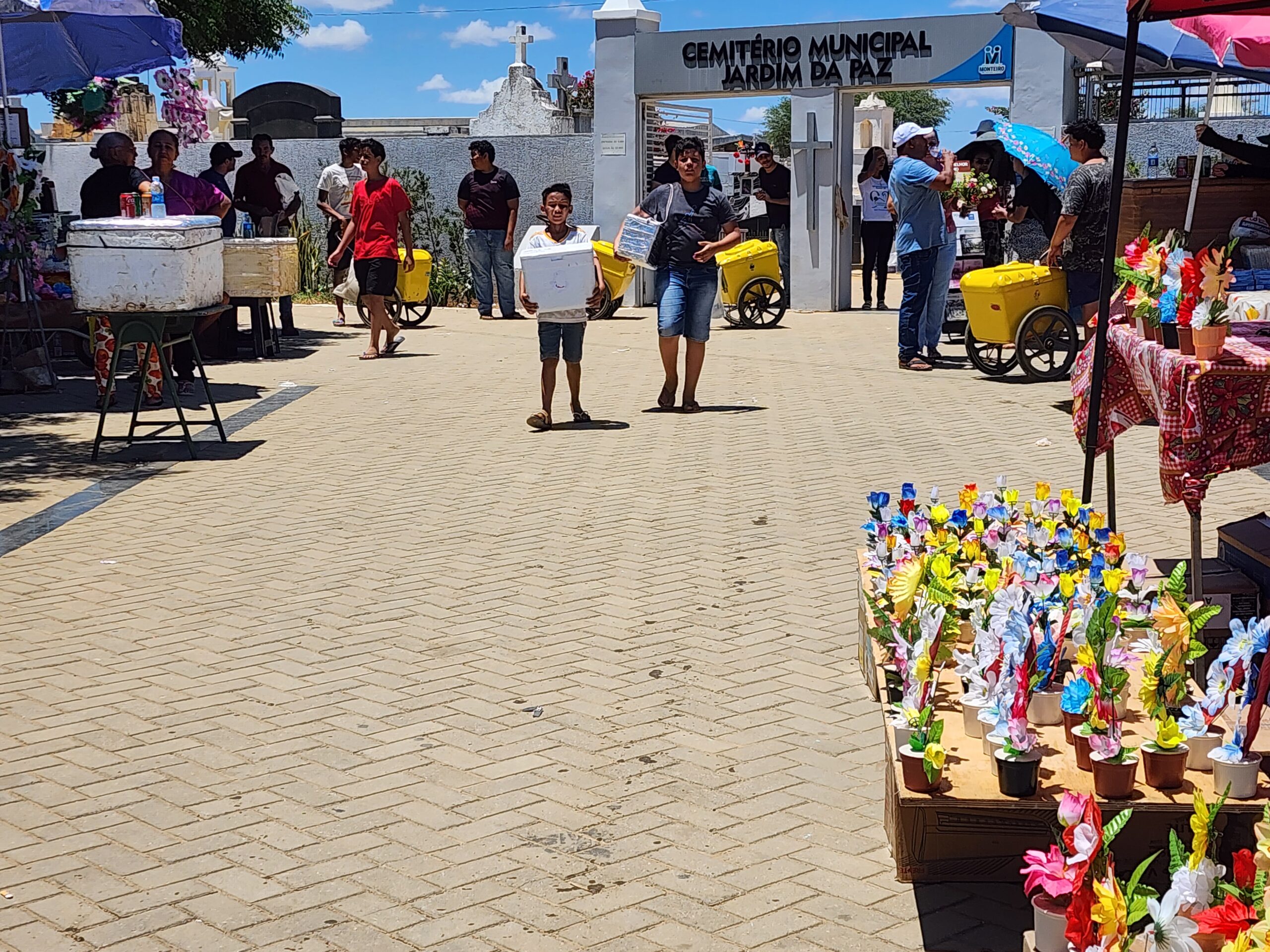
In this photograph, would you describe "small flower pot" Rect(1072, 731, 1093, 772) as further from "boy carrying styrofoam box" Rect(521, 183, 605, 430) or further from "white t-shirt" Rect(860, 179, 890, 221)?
"white t-shirt" Rect(860, 179, 890, 221)

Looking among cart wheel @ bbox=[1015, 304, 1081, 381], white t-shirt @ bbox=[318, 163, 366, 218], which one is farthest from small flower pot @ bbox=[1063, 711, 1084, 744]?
white t-shirt @ bbox=[318, 163, 366, 218]

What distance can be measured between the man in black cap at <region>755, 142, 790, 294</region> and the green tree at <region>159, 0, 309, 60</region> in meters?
9.19

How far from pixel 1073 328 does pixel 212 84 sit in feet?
141

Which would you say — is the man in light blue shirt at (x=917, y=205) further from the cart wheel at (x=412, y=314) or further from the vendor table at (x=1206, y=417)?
the vendor table at (x=1206, y=417)

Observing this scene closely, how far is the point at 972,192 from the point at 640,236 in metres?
5.52

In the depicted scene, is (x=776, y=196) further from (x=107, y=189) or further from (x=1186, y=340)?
(x=1186, y=340)

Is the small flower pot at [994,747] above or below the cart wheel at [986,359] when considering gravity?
below

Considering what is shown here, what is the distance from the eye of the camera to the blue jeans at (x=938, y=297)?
12.7 metres

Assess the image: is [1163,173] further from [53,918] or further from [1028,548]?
[53,918]

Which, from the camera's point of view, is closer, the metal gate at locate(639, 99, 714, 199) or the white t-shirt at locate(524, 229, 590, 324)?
the white t-shirt at locate(524, 229, 590, 324)

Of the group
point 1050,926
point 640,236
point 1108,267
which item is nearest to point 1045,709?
point 1050,926

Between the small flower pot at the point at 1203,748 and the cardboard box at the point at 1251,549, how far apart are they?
4.51 ft

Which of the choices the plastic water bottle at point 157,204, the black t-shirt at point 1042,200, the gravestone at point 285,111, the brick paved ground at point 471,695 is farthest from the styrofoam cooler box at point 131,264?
the gravestone at point 285,111

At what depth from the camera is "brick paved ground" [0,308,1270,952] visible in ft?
11.4
